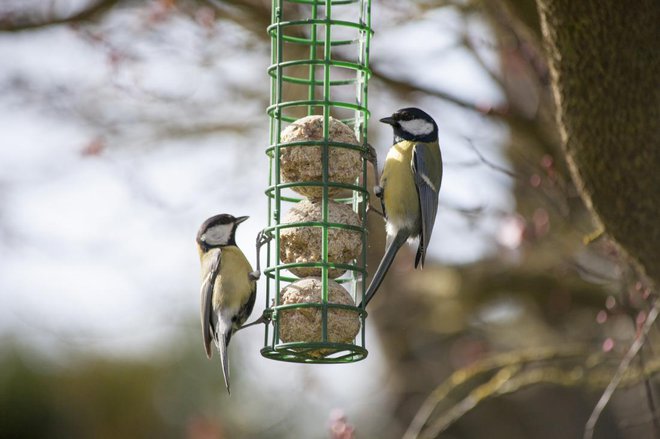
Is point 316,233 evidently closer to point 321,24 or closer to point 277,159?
point 277,159

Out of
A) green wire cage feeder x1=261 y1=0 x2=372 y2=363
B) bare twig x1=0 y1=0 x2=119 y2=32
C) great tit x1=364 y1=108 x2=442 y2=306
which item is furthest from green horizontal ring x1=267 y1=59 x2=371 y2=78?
bare twig x1=0 y1=0 x2=119 y2=32

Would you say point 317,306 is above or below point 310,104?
below

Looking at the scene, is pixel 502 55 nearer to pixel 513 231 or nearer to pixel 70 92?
pixel 513 231

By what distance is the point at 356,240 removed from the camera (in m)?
4.67

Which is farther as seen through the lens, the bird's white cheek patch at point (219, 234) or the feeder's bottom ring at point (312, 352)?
the bird's white cheek patch at point (219, 234)

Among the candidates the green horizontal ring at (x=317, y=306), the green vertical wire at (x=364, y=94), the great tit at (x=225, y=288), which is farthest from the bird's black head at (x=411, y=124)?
the green horizontal ring at (x=317, y=306)

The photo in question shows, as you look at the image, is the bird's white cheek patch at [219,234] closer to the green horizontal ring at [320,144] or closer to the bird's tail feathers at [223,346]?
the bird's tail feathers at [223,346]

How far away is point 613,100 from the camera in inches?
182

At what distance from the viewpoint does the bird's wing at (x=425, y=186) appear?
5.41 m

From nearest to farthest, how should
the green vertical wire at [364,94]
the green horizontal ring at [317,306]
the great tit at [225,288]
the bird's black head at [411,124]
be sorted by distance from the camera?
1. the green horizontal ring at [317,306]
2. the green vertical wire at [364,94]
3. the great tit at [225,288]
4. the bird's black head at [411,124]

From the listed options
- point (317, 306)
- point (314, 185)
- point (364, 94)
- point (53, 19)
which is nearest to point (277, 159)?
point (314, 185)

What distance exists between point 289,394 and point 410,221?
3.25 m

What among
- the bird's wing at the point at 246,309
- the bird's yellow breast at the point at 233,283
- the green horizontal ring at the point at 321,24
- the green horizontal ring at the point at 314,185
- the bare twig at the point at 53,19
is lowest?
the bird's wing at the point at 246,309

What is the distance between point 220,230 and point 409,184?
3.20ft
